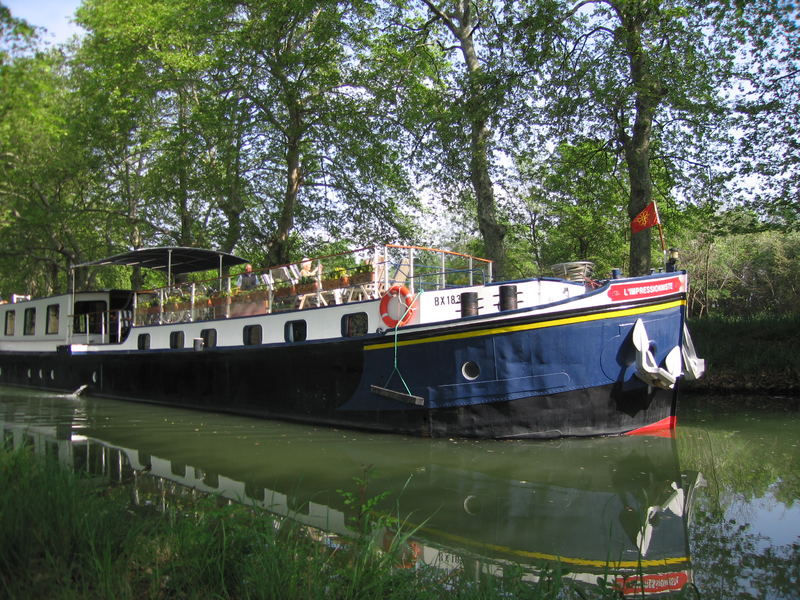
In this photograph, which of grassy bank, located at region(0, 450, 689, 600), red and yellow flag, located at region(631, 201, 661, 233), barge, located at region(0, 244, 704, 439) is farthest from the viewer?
red and yellow flag, located at region(631, 201, 661, 233)

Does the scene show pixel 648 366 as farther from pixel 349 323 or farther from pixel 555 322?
pixel 349 323

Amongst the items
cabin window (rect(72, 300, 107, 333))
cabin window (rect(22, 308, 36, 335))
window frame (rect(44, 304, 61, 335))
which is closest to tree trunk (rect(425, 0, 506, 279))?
cabin window (rect(72, 300, 107, 333))

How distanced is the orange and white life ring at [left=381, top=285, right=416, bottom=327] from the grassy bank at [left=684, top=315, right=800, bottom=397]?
1073 cm

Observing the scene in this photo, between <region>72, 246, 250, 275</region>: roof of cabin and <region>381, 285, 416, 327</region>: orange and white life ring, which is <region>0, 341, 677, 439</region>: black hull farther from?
<region>72, 246, 250, 275</region>: roof of cabin

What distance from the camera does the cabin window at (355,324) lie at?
37.8 feet

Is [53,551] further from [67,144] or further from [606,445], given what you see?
[67,144]

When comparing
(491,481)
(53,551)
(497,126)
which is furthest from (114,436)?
(497,126)

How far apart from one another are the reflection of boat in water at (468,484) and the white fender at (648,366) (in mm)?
1008

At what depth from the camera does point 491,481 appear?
761 centimetres

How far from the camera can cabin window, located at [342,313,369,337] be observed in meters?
11.5

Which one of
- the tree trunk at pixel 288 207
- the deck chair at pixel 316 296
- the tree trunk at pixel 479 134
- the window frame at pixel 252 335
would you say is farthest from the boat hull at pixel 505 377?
the tree trunk at pixel 288 207

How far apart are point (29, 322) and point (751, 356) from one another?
2353cm

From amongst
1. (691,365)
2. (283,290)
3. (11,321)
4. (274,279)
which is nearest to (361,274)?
(283,290)

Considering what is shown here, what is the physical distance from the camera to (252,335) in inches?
543
